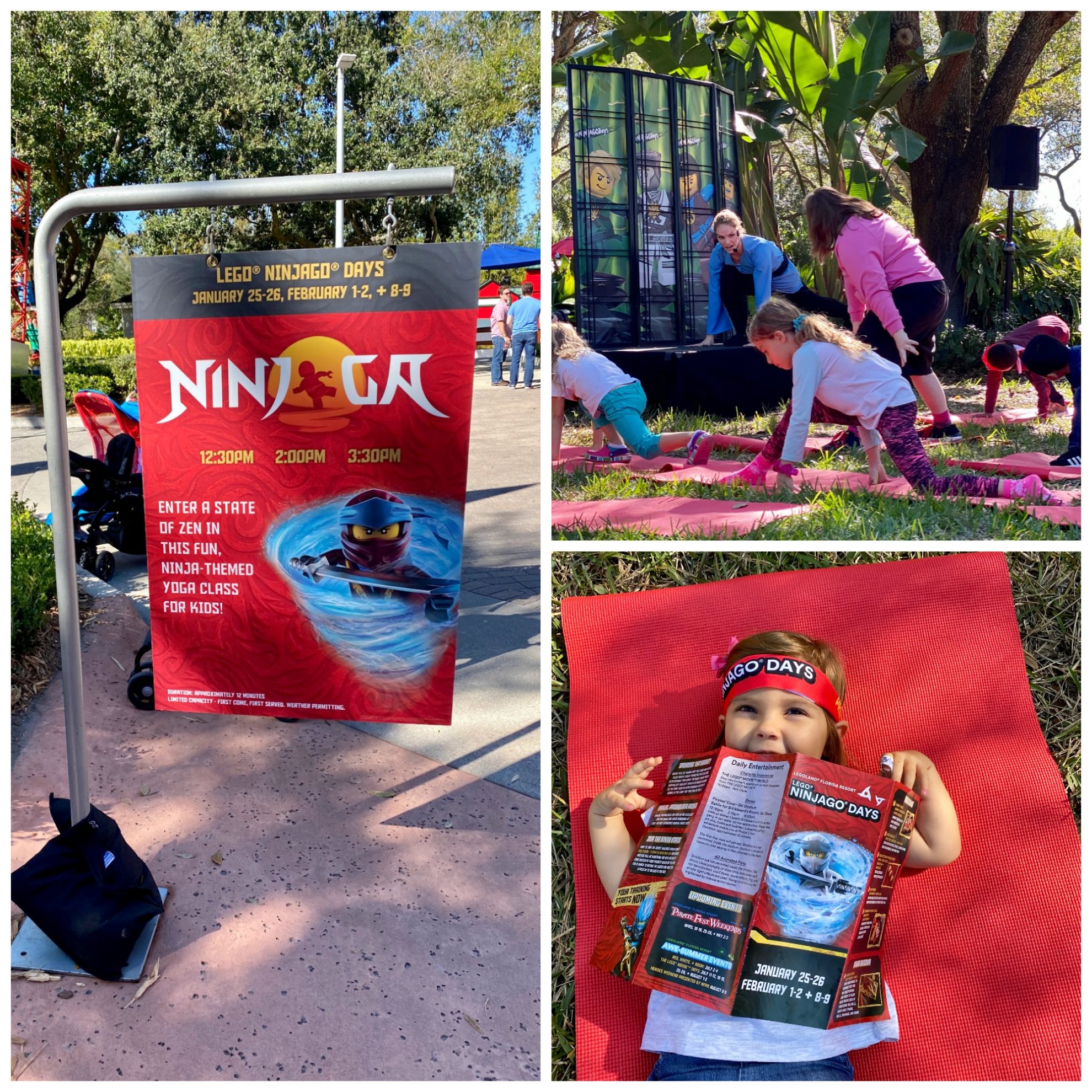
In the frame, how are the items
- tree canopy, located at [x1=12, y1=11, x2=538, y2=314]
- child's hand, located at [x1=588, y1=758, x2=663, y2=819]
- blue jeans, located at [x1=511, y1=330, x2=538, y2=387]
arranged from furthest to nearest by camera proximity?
tree canopy, located at [x1=12, y1=11, x2=538, y2=314] < blue jeans, located at [x1=511, y1=330, x2=538, y2=387] < child's hand, located at [x1=588, y1=758, x2=663, y2=819]

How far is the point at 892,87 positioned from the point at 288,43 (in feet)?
55.0

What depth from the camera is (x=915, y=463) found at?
374cm

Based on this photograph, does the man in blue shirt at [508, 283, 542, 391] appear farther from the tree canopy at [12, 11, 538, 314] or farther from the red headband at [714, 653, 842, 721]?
the red headband at [714, 653, 842, 721]

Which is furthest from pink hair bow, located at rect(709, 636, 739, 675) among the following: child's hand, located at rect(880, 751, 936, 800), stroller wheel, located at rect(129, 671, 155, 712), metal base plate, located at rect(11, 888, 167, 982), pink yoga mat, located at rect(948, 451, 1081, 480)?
stroller wheel, located at rect(129, 671, 155, 712)

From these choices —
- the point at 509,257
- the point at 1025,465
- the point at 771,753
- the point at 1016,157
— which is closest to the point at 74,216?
the point at 771,753

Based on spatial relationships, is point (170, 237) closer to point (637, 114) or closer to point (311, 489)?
point (637, 114)

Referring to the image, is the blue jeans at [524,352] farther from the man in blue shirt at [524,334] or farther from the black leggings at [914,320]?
the black leggings at [914,320]

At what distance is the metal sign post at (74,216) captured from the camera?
84.1 inches

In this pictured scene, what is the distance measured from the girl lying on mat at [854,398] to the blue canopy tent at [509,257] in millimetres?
15656

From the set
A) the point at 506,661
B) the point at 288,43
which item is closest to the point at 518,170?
the point at 288,43

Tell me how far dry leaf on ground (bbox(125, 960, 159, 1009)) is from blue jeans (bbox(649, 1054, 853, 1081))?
4.25 feet

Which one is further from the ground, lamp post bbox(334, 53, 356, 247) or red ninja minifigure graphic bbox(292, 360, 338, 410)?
lamp post bbox(334, 53, 356, 247)

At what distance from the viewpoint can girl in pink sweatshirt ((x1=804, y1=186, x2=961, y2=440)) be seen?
3.86 metres

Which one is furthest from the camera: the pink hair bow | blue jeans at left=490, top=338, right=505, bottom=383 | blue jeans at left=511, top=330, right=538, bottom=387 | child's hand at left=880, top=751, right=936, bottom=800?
blue jeans at left=490, top=338, right=505, bottom=383
